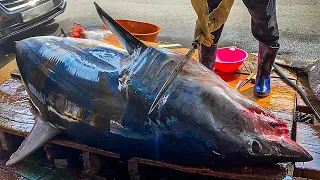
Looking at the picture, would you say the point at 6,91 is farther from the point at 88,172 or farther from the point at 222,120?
the point at 222,120

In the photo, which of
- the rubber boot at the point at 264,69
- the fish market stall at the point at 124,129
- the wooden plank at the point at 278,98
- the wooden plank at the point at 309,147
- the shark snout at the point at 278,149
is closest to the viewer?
the shark snout at the point at 278,149

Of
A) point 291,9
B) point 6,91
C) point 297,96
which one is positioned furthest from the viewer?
point 291,9

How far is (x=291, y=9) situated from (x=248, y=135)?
5940mm

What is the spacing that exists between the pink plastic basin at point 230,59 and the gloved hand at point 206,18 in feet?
3.58

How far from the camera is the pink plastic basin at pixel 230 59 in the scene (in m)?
4.07

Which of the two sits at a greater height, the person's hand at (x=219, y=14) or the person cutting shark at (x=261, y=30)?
the person's hand at (x=219, y=14)

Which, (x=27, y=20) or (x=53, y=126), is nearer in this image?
(x=53, y=126)

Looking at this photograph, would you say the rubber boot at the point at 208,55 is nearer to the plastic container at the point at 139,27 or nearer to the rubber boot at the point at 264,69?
the rubber boot at the point at 264,69

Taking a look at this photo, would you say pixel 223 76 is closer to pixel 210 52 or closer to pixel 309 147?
pixel 210 52

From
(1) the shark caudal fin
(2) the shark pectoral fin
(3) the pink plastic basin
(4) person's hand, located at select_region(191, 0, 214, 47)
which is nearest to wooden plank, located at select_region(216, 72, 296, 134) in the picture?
(3) the pink plastic basin

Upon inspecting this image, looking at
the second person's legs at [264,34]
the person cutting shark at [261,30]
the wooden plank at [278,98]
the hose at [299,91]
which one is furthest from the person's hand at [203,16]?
the hose at [299,91]

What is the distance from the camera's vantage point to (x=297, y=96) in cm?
363

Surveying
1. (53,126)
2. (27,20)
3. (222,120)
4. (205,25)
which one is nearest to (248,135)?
(222,120)

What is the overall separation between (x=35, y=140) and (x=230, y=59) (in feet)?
7.42
